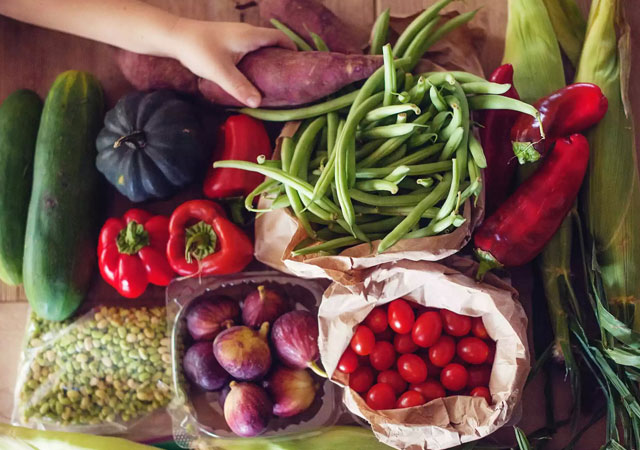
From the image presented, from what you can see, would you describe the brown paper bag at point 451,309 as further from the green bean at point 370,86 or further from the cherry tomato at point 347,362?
the green bean at point 370,86

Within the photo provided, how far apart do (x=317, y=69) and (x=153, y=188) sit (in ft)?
1.23

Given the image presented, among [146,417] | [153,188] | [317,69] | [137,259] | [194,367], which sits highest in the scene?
[317,69]

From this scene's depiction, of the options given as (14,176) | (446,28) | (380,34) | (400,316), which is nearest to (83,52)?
(14,176)

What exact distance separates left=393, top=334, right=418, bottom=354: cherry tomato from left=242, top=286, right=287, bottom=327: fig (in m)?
0.23

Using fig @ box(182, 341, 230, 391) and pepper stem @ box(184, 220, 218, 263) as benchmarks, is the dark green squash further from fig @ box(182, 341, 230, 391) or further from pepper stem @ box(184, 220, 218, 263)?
fig @ box(182, 341, 230, 391)

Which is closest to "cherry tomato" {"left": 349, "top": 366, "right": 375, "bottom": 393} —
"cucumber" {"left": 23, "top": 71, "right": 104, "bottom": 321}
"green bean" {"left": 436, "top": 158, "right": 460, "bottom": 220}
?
"green bean" {"left": 436, "top": 158, "right": 460, "bottom": 220}

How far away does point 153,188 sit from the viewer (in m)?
1.04

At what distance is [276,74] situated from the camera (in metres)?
1.01

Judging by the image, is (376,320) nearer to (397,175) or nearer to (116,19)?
(397,175)

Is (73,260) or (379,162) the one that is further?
(73,260)

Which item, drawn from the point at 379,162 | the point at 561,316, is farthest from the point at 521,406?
the point at 379,162

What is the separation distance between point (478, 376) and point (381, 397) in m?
0.18

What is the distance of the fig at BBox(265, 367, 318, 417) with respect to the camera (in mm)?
1004

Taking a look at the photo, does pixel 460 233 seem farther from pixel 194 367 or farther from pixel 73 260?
pixel 73 260
